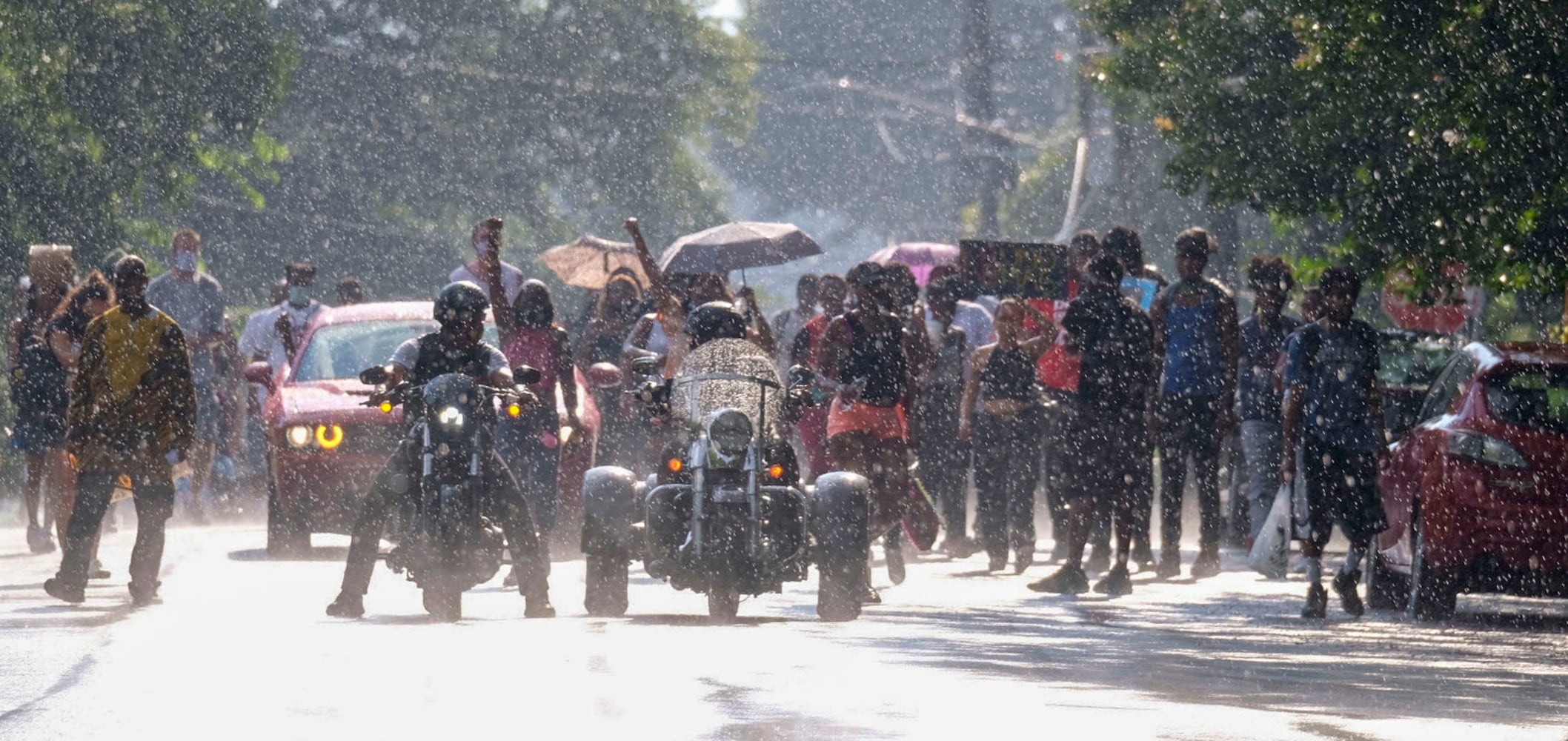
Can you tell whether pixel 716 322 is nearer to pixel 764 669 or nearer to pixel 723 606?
pixel 723 606

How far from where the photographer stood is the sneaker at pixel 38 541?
1966cm

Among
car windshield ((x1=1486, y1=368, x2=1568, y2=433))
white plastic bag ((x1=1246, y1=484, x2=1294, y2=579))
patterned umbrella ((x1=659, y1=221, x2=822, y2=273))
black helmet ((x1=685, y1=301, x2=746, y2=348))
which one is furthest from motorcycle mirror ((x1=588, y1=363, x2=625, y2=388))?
patterned umbrella ((x1=659, y1=221, x2=822, y2=273))

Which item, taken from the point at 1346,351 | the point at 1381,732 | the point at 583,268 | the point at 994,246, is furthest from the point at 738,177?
the point at 1381,732

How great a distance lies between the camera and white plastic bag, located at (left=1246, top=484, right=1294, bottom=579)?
15.0 m

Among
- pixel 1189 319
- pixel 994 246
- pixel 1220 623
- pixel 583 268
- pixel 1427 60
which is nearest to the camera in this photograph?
pixel 1220 623

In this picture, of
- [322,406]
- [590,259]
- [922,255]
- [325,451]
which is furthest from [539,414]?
[922,255]

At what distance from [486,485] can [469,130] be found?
3667 cm

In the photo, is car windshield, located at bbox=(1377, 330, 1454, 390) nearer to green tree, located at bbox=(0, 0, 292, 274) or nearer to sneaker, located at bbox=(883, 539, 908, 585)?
sneaker, located at bbox=(883, 539, 908, 585)

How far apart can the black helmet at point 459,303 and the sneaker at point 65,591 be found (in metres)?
→ 2.35

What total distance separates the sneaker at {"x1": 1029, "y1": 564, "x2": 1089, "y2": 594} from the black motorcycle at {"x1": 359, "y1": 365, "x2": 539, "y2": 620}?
3.81 meters

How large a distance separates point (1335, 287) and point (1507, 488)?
1205mm

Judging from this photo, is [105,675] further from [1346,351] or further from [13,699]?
[1346,351]

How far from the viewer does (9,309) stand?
1035 inches

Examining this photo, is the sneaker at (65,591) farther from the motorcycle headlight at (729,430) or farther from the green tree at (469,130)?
the green tree at (469,130)
